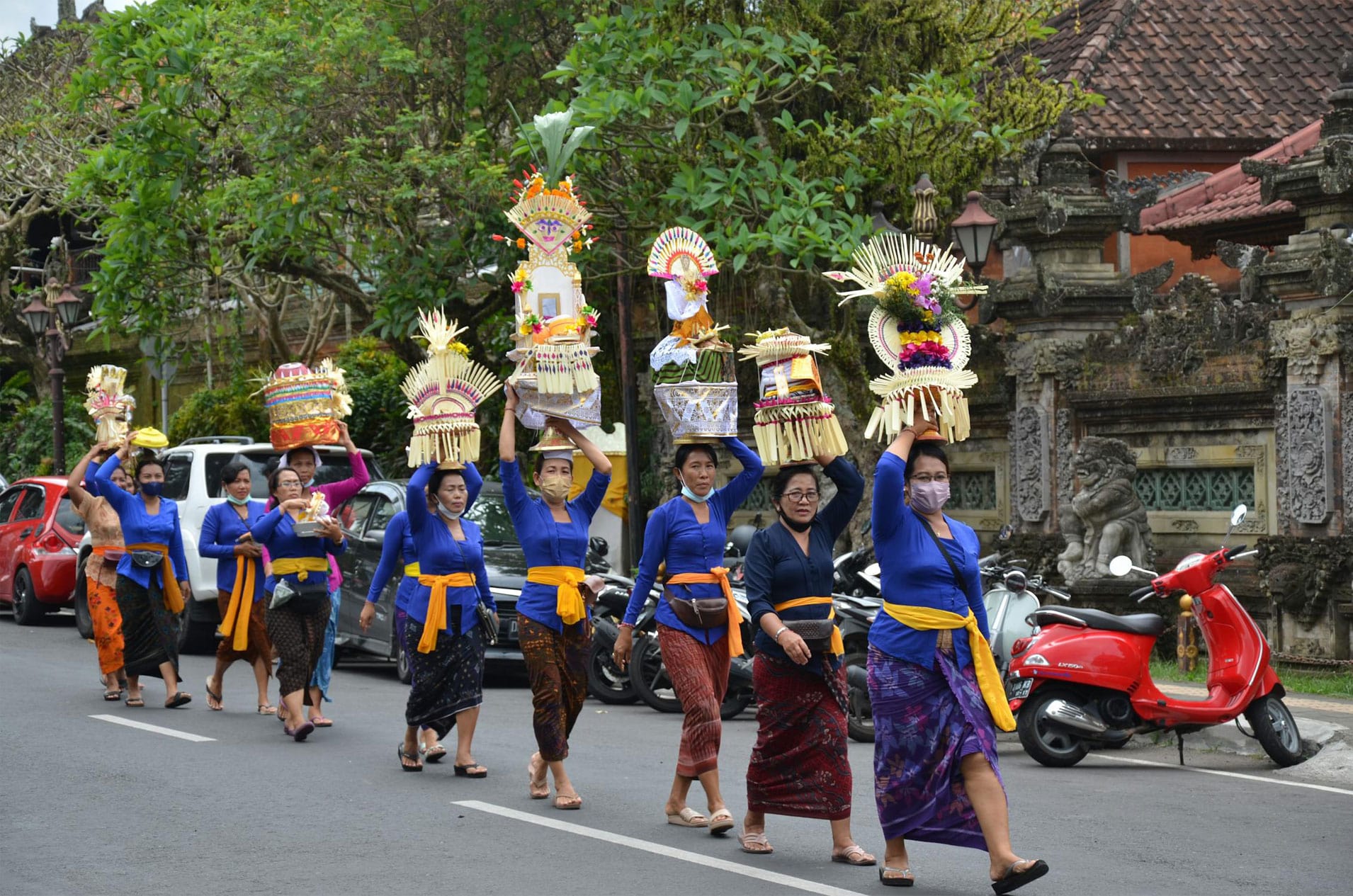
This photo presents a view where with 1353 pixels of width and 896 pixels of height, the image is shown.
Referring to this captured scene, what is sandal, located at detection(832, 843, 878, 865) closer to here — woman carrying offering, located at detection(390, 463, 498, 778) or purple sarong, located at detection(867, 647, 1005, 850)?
purple sarong, located at detection(867, 647, 1005, 850)

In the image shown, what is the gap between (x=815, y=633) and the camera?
7297mm

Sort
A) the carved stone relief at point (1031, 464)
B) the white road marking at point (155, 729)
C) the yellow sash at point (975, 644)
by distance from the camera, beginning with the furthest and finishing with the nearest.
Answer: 1. the carved stone relief at point (1031, 464)
2. the white road marking at point (155, 729)
3. the yellow sash at point (975, 644)

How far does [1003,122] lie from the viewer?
17297 millimetres

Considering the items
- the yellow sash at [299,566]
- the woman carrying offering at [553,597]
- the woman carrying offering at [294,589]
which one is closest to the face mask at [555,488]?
the woman carrying offering at [553,597]

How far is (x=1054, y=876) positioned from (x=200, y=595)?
1106cm

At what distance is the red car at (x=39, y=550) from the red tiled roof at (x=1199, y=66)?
13.0 metres

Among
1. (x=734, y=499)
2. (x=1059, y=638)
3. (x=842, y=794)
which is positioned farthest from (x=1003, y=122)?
(x=842, y=794)

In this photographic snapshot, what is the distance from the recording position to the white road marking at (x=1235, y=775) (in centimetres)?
955

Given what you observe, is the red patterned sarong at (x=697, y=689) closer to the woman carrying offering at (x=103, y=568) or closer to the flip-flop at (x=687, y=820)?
the flip-flop at (x=687, y=820)

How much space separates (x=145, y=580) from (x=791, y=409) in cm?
639

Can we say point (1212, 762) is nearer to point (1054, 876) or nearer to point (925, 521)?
point (1054, 876)

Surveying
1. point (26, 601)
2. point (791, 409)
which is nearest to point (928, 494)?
point (791, 409)

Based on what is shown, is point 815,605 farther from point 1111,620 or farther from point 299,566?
point 299,566

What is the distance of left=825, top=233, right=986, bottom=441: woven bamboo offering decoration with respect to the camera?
691 centimetres
